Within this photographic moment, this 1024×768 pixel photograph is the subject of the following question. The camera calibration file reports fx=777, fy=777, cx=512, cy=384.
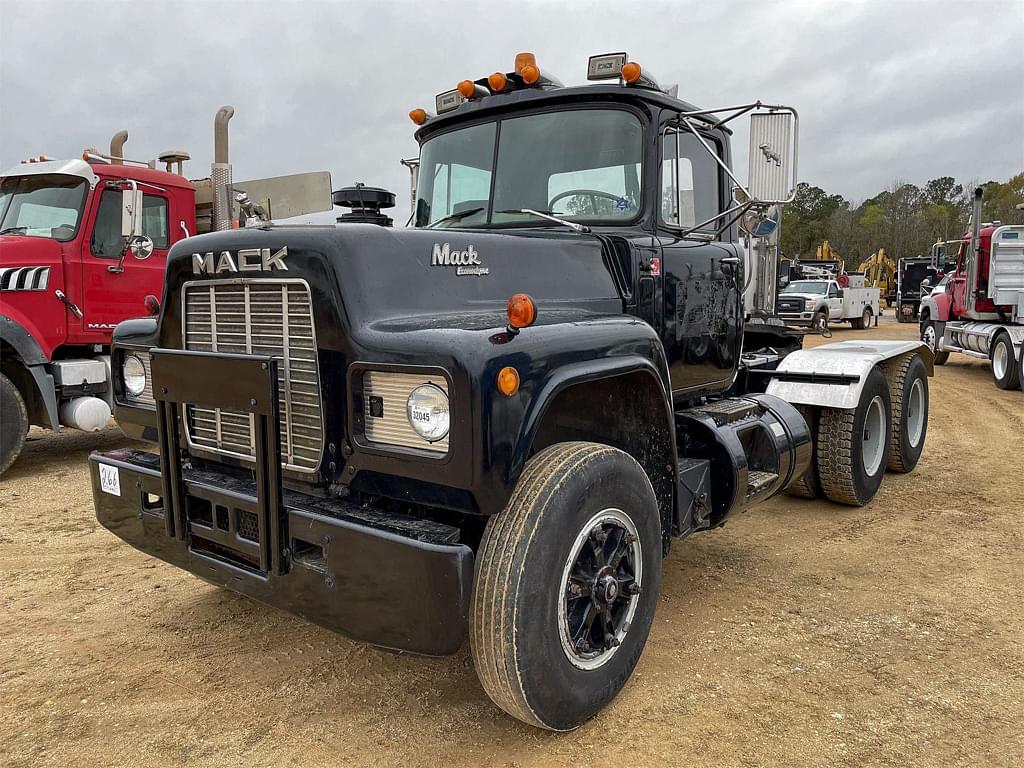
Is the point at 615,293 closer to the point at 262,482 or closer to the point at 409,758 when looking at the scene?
the point at 262,482

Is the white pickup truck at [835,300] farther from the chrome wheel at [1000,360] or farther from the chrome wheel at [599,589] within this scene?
the chrome wheel at [599,589]

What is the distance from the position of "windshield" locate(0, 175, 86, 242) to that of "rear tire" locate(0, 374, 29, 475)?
1568mm

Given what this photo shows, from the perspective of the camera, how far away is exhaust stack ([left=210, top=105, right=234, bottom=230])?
28.7 feet

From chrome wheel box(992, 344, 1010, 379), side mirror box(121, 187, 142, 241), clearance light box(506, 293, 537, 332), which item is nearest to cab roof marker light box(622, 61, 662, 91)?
clearance light box(506, 293, 537, 332)

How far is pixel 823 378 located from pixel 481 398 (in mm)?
3918

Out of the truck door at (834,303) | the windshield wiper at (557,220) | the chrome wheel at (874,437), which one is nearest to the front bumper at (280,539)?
the windshield wiper at (557,220)

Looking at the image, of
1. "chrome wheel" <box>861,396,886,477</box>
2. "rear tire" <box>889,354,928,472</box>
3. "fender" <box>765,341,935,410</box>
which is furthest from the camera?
"rear tire" <box>889,354,928,472</box>

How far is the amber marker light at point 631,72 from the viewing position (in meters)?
3.77

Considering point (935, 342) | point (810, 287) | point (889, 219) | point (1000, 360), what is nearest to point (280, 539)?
point (1000, 360)

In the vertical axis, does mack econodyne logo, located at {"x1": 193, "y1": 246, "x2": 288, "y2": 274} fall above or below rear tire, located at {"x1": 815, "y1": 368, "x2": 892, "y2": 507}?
above

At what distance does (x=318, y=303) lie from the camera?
→ 2674 millimetres

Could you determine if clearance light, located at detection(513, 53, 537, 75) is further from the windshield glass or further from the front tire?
the windshield glass

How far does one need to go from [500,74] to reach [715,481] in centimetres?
235

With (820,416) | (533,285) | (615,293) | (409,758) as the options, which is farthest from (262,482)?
(820,416)
